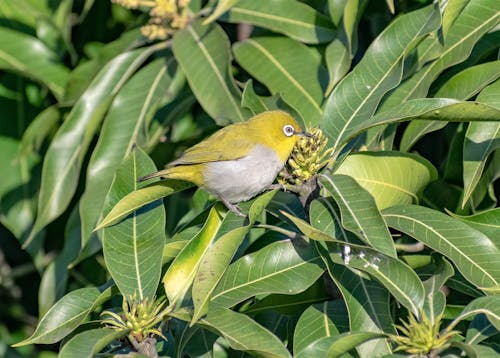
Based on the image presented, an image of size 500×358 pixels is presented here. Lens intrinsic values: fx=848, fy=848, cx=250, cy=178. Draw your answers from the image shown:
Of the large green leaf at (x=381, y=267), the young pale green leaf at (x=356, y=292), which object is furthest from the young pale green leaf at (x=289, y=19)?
the large green leaf at (x=381, y=267)

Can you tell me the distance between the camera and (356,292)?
3.29 metres

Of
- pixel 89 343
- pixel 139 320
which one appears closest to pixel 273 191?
pixel 139 320

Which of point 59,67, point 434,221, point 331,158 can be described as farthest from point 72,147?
point 434,221

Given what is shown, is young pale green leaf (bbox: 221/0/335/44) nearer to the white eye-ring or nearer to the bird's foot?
the white eye-ring

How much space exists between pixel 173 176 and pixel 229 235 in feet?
3.33

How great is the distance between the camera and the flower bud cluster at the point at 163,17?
488 cm

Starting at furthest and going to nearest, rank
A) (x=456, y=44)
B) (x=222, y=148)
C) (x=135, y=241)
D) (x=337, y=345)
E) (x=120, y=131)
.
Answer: (x=120, y=131) → (x=222, y=148) → (x=456, y=44) → (x=135, y=241) → (x=337, y=345)

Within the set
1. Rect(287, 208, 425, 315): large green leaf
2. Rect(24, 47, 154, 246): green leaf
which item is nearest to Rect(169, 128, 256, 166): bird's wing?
Rect(24, 47, 154, 246): green leaf

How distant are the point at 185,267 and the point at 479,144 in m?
1.39

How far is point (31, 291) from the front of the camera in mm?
6750

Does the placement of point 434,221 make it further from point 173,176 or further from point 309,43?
point 309,43

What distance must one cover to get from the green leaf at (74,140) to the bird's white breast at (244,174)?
0.82m

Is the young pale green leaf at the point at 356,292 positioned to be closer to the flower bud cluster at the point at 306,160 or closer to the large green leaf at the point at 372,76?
the flower bud cluster at the point at 306,160

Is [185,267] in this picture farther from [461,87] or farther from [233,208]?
[461,87]
